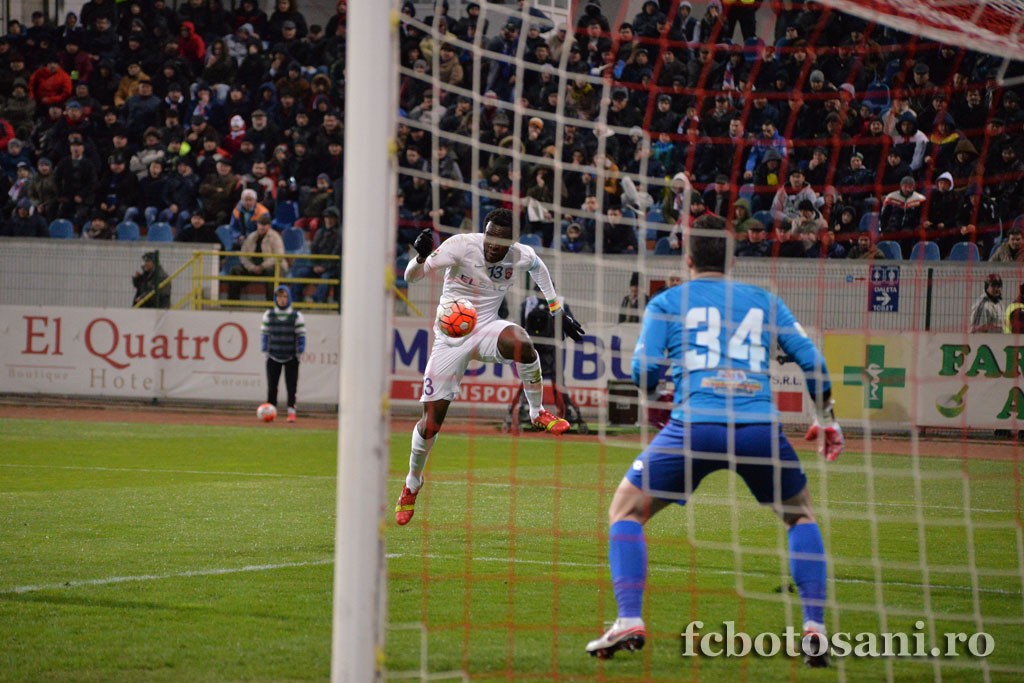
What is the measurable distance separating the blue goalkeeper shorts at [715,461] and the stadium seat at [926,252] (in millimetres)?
13279

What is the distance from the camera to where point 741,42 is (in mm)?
21703

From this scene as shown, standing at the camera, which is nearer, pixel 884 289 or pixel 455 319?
pixel 455 319

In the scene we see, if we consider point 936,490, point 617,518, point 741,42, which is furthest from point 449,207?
point 617,518

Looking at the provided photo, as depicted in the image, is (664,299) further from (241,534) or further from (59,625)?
(241,534)

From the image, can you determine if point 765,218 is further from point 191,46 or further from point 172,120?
point 191,46

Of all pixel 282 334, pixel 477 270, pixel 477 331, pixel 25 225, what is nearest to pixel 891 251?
pixel 282 334

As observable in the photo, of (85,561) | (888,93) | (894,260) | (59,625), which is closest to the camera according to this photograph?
(59,625)

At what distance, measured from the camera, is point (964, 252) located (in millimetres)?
18656

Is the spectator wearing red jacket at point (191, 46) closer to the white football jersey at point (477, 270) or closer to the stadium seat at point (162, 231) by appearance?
the stadium seat at point (162, 231)

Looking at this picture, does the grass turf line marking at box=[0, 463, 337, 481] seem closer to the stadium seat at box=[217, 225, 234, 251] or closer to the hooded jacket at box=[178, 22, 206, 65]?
the stadium seat at box=[217, 225, 234, 251]

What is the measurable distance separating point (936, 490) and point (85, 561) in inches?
387

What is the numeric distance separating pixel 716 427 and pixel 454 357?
4.49m

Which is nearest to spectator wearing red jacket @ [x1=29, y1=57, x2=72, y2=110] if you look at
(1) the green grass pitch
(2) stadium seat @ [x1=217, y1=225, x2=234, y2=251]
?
(2) stadium seat @ [x1=217, y1=225, x2=234, y2=251]

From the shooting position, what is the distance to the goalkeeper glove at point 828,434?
6.09 metres
